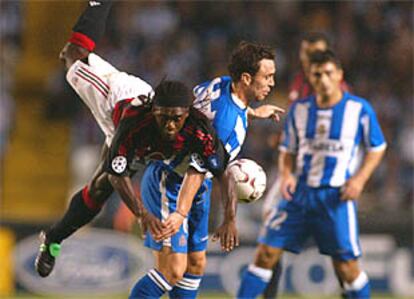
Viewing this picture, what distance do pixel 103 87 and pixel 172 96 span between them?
925mm

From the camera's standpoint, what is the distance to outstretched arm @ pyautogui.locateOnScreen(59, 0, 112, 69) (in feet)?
23.2

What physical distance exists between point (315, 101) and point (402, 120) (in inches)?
184

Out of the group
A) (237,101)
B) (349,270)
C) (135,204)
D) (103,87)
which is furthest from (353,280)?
(103,87)

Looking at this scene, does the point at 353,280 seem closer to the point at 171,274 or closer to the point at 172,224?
the point at 171,274

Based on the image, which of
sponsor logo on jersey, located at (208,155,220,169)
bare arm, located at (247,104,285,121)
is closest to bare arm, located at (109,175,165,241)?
sponsor logo on jersey, located at (208,155,220,169)

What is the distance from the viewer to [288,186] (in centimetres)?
810

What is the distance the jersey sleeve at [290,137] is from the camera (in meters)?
8.25

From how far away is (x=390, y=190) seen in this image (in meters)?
12.1

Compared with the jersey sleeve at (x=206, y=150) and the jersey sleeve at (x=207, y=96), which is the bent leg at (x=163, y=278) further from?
the jersey sleeve at (x=207, y=96)

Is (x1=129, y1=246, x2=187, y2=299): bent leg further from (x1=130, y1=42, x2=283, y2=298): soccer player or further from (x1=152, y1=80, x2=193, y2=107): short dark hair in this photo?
(x1=152, y1=80, x2=193, y2=107): short dark hair

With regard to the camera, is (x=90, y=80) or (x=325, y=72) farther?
(x=325, y=72)

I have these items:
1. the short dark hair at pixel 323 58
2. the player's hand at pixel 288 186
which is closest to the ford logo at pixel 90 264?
the player's hand at pixel 288 186

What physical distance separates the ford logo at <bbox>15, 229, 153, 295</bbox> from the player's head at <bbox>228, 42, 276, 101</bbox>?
13.9 ft

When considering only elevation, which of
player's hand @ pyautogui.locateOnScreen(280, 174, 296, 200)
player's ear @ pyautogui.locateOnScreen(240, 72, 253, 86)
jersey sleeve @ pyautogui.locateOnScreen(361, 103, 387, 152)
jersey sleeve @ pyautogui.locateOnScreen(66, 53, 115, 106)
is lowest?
player's hand @ pyautogui.locateOnScreen(280, 174, 296, 200)
